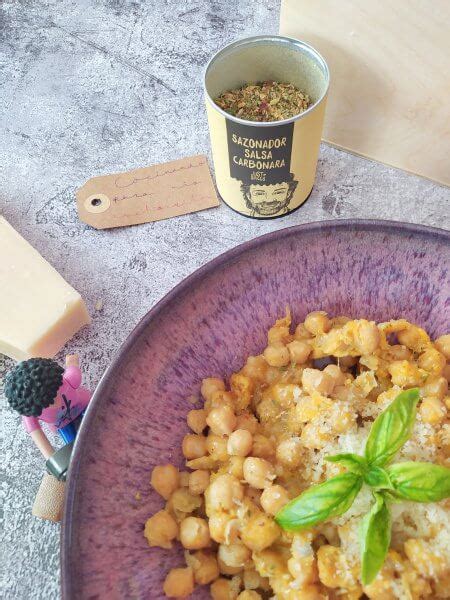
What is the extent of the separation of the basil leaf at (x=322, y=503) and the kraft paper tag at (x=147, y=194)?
0.71m

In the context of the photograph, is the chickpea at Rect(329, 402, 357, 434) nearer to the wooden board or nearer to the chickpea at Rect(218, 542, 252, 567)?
the chickpea at Rect(218, 542, 252, 567)

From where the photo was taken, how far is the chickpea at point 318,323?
863 mm

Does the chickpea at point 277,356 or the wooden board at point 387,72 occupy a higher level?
the wooden board at point 387,72

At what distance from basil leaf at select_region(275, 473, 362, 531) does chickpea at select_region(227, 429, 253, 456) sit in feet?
0.39

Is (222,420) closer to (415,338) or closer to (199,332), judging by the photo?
(199,332)

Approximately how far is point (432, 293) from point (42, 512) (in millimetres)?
662

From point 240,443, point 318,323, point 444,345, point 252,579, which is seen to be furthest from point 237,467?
point 444,345

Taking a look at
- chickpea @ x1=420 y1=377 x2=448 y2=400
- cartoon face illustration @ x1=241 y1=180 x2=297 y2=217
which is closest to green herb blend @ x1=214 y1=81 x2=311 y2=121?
cartoon face illustration @ x1=241 y1=180 x2=297 y2=217

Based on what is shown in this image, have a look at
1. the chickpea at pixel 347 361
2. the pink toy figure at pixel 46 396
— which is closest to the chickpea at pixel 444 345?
the chickpea at pixel 347 361

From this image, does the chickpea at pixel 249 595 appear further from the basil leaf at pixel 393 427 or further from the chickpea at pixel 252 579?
the basil leaf at pixel 393 427

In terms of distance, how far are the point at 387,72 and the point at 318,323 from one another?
522 millimetres

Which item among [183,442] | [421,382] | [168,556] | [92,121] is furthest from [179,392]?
[92,121]

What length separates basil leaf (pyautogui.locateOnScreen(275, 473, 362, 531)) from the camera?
2.08 feet

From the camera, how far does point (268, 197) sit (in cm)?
113
